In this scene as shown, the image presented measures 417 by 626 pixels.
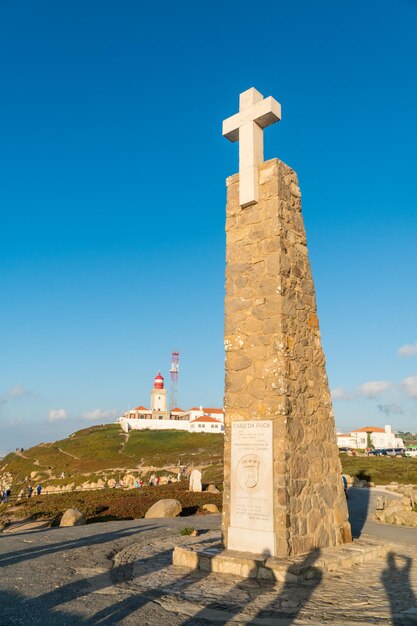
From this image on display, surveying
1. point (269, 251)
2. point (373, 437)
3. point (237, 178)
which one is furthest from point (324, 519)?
point (373, 437)

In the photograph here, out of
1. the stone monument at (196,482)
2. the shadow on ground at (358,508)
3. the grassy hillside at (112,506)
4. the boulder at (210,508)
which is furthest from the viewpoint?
the stone monument at (196,482)

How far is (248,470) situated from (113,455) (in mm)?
67465

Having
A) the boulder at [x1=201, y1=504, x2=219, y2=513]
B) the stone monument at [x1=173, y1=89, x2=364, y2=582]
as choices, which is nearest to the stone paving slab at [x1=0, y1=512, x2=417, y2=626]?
the stone monument at [x1=173, y1=89, x2=364, y2=582]

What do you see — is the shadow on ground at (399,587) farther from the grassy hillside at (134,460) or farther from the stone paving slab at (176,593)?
the grassy hillside at (134,460)

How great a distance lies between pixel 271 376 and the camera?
8.45 m

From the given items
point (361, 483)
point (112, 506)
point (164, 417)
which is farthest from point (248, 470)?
point (164, 417)

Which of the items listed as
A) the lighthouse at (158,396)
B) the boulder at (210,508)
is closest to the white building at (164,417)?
→ the lighthouse at (158,396)

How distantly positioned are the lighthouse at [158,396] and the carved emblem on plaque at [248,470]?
10329 cm

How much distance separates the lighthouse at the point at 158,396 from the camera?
10981cm

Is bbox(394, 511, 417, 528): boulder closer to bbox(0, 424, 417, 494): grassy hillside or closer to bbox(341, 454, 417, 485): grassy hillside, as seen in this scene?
bbox(341, 454, 417, 485): grassy hillside

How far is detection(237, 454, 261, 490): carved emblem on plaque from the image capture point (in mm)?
8242

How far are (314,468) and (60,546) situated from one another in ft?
19.3

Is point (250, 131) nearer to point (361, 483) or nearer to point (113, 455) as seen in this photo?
point (361, 483)

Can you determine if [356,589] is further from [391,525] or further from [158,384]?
[158,384]
